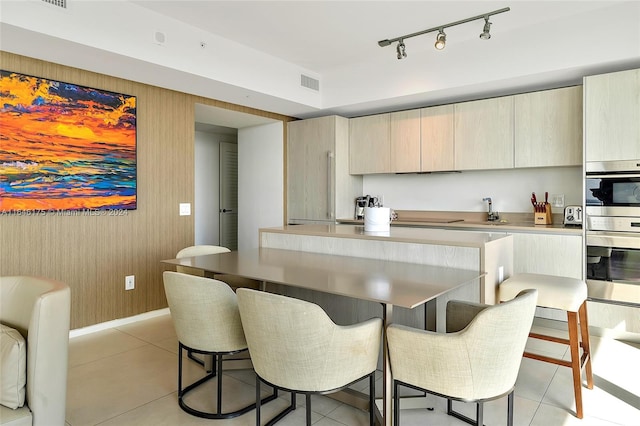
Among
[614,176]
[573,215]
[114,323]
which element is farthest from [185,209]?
[614,176]

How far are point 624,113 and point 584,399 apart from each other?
7.45 feet

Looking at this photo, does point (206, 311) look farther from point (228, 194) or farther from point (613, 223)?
point (228, 194)

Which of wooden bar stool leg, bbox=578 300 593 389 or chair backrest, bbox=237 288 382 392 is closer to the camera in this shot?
chair backrest, bbox=237 288 382 392

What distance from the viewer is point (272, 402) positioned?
234cm

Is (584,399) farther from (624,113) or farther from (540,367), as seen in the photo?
(624,113)

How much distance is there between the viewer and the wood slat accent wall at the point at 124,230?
3.16 metres

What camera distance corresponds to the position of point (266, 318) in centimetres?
161

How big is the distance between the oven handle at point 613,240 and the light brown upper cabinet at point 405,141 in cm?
186

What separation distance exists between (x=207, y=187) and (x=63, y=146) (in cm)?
340

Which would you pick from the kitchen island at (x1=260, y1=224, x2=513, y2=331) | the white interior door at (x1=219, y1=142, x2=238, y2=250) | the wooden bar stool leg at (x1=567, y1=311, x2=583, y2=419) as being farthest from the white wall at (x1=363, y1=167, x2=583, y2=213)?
the white interior door at (x1=219, y1=142, x2=238, y2=250)

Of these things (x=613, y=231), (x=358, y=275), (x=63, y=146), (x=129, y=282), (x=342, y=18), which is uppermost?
(x=342, y=18)

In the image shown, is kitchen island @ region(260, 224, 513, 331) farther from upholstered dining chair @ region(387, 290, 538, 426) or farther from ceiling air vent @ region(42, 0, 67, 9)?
ceiling air vent @ region(42, 0, 67, 9)

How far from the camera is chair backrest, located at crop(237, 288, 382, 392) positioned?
61.0 inches

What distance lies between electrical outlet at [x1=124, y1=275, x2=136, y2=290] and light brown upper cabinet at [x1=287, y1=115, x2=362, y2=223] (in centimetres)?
220
